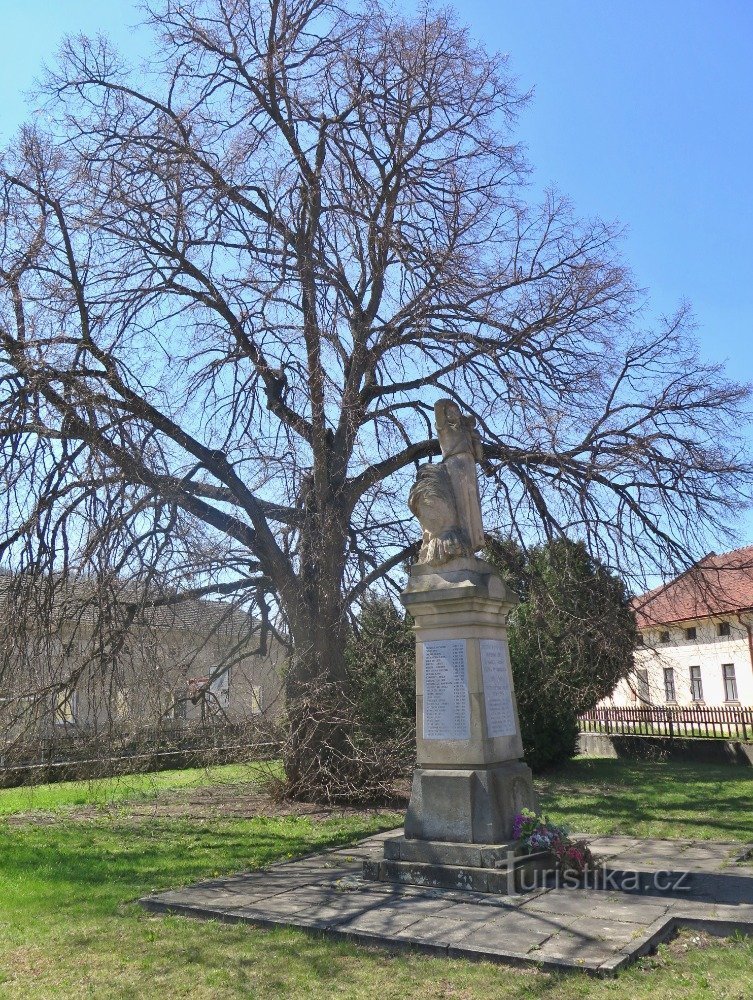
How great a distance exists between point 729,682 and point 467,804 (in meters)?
28.7

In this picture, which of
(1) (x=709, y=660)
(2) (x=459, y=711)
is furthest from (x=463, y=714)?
(1) (x=709, y=660)

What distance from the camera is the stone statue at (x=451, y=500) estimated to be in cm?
890

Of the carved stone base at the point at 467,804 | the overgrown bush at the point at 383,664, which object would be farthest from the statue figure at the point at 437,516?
the overgrown bush at the point at 383,664

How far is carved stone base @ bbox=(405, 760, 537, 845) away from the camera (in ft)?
26.3

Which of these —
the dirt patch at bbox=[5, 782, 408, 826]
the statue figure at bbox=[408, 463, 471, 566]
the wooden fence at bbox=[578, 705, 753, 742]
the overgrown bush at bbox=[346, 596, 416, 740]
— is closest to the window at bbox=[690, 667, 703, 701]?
the wooden fence at bbox=[578, 705, 753, 742]

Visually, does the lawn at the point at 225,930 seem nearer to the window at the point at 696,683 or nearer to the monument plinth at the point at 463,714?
the monument plinth at the point at 463,714

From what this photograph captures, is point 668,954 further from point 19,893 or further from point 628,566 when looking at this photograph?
point 628,566

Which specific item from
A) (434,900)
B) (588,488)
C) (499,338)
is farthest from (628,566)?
(434,900)

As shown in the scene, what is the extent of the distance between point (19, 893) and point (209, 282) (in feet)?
28.3

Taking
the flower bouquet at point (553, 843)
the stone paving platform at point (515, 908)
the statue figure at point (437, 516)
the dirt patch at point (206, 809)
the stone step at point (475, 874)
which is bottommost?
the dirt patch at point (206, 809)

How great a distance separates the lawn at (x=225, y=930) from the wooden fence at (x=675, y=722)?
293 inches

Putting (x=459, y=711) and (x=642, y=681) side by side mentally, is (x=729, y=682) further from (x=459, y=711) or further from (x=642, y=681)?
(x=459, y=711)

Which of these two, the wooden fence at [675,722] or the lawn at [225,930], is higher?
the wooden fence at [675,722]

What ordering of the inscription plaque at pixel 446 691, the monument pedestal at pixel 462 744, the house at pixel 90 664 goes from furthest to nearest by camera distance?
the house at pixel 90 664, the inscription plaque at pixel 446 691, the monument pedestal at pixel 462 744
